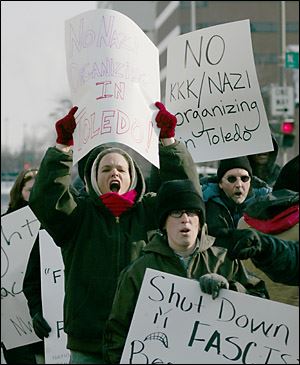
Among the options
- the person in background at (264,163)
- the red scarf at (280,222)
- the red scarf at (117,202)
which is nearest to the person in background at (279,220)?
the red scarf at (280,222)

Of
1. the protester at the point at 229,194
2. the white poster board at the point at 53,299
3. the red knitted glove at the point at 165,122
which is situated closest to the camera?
the red knitted glove at the point at 165,122

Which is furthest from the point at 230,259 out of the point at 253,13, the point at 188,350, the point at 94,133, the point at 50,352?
the point at 253,13

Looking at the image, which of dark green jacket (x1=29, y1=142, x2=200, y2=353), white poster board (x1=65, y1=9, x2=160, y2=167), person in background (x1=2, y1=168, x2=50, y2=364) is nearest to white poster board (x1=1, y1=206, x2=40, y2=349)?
person in background (x1=2, y1=168, x2=50, y2=364)

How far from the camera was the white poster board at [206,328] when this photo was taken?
4477mm

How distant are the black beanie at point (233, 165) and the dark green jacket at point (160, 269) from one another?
5.80ft

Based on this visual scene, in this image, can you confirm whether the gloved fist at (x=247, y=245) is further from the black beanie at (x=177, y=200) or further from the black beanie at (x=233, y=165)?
the black beanie at (x=233, y=165)

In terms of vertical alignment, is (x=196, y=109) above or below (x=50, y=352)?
above

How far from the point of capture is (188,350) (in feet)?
14.9

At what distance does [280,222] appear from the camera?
4.77 metres

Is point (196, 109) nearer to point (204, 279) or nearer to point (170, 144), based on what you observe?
point (170, 144)

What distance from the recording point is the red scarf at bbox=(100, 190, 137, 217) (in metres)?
5.35

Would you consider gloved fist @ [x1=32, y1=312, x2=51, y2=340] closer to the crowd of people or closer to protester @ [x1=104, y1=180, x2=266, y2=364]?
the crowd of people

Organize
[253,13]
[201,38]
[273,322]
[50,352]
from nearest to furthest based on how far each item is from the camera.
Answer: [273,322], [50,352], [201,38], [253,13]

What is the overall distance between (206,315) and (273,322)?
0.90ft
